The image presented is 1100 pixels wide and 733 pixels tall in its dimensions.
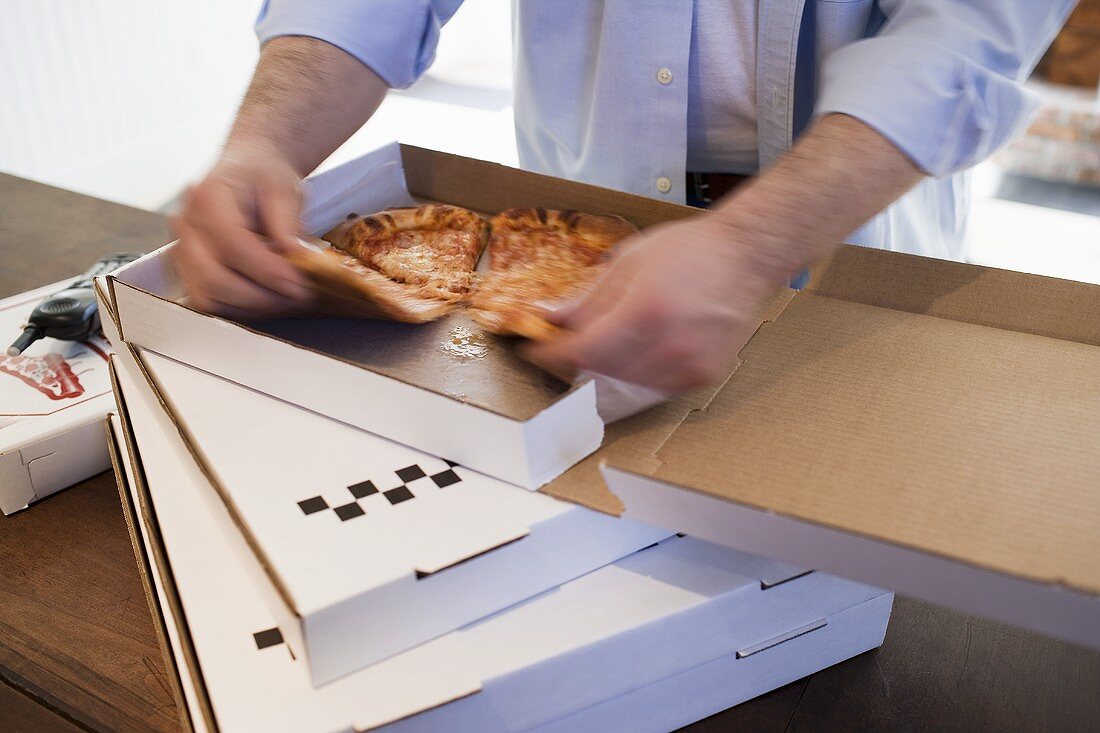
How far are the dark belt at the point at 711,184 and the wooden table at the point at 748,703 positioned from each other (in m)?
0.58

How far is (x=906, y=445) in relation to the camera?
25.2 inches

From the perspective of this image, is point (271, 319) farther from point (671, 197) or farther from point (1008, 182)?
point (1008, 182)

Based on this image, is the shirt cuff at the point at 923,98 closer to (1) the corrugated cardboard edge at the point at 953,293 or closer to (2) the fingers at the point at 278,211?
(1) the corrugated cardboard edge at the point at 953,293

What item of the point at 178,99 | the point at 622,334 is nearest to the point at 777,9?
the point at 622,334

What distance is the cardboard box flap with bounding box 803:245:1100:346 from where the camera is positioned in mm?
790

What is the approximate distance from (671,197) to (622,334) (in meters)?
0.53

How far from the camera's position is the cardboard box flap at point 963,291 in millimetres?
790

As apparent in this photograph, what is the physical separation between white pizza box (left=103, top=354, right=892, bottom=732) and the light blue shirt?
1.30 feet

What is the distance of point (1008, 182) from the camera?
11.2 feet

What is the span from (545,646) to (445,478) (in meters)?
0.14

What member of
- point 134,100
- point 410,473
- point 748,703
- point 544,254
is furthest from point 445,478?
point 134,100

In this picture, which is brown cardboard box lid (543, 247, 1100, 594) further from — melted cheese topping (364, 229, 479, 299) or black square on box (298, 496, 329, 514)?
melted cheese topping (364, 229, 479, 299)

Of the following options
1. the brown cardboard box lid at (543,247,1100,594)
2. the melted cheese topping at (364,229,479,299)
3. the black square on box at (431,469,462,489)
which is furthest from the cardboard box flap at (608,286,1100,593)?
the melted cheese topping at (364,229,479,299)

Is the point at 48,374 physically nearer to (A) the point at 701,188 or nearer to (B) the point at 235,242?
(B) the point at 235,242
